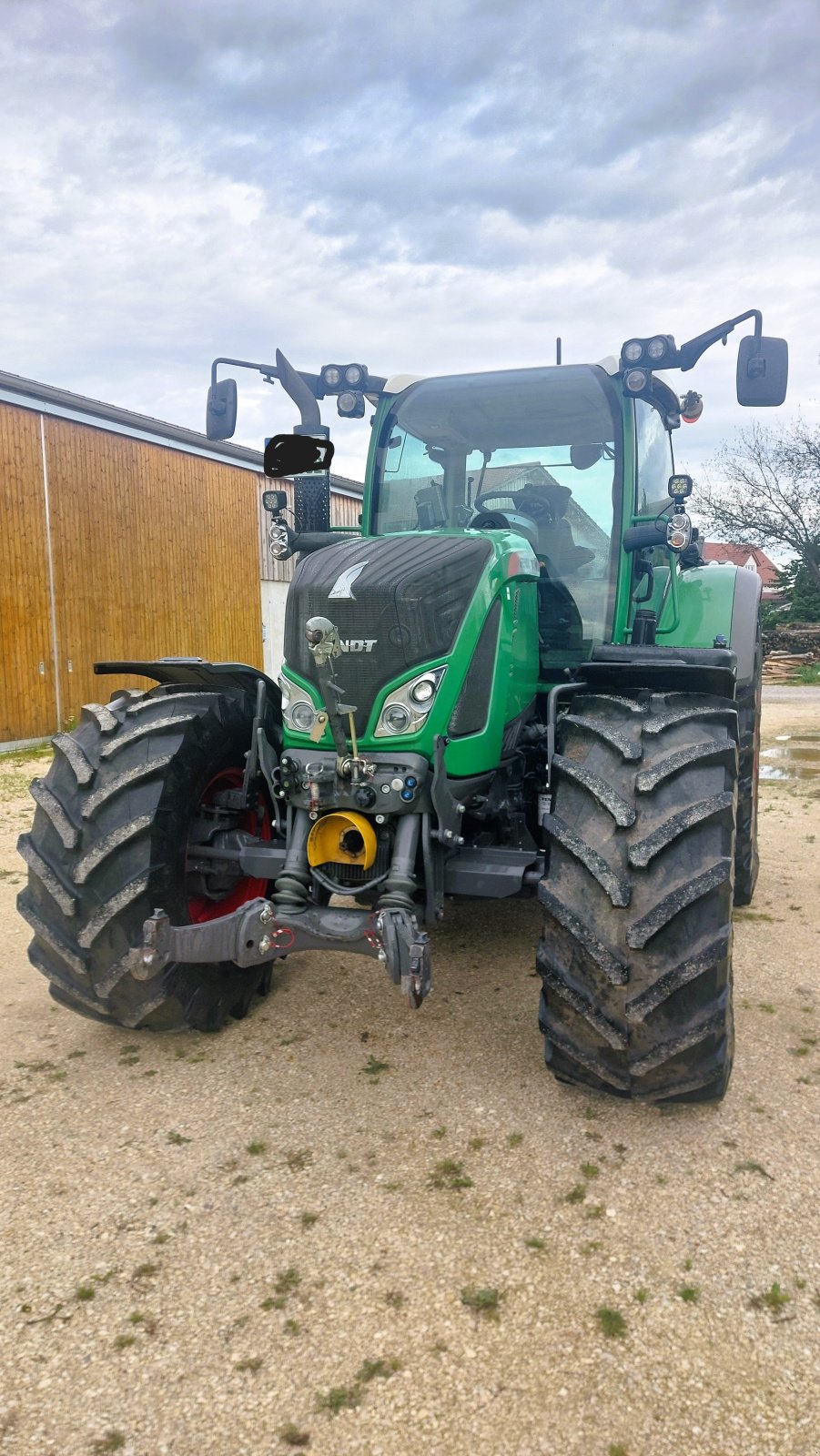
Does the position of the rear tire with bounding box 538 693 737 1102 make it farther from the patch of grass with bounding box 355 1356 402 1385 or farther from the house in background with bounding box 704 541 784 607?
the house in background with bounding box 704 541 784 607

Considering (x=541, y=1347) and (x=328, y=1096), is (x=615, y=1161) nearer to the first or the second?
(x=541, y=1347)

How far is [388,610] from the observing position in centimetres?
307

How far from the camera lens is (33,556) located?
1204cm

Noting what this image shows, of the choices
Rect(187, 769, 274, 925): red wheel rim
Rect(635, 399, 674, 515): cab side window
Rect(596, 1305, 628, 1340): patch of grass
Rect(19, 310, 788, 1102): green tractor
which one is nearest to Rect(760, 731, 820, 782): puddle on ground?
Rect(635, 399, 674, 515): cab side window

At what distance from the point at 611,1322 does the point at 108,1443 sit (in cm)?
104

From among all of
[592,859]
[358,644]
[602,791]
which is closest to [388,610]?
[358,644]

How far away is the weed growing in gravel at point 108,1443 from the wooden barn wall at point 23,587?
1085cm

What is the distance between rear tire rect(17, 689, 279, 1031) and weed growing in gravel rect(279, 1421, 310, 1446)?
4.95 ft

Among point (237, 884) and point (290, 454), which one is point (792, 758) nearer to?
point (237, 884)

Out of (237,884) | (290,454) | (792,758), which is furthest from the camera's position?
(792,758)

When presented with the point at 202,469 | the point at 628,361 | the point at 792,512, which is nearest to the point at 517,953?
the point at 628,361

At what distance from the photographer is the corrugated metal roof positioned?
11664 millimetres

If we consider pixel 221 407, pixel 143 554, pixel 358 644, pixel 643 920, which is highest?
pixel 221 407

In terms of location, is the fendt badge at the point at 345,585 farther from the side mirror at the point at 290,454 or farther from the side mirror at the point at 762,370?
the side mirror at the point at 762,370
